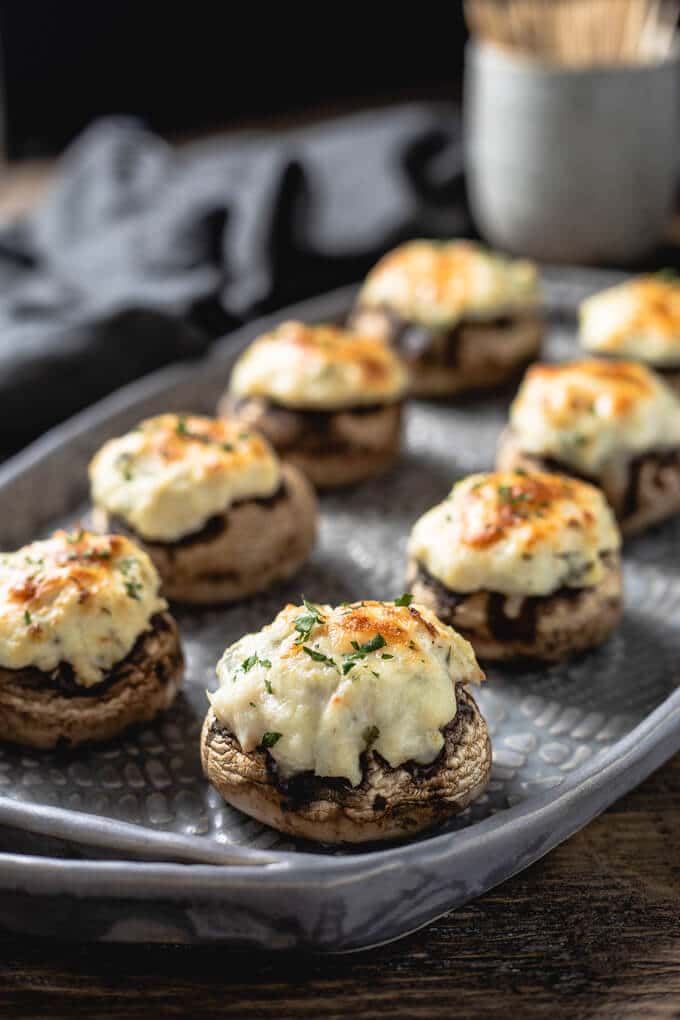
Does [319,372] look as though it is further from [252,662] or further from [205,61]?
[205,61]

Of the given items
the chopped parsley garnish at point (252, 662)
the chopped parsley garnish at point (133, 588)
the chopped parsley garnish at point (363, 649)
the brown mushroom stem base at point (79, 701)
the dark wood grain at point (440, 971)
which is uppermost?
the chopped parsley garnish at point (363, 649)

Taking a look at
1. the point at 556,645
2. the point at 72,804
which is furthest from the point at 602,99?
the point at 72,804

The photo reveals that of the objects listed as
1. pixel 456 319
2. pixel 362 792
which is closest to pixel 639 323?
pixel 456 319

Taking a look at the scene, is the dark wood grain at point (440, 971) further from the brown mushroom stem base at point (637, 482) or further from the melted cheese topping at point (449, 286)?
the melted cheese topping at point (449, 286)

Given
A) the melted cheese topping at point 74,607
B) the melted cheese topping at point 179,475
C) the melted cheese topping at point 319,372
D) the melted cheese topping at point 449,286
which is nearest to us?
the melted cheese topping at point 74,607

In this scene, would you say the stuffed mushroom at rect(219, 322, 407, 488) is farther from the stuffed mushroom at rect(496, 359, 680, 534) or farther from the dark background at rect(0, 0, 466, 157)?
the dark background at rect(0, 0, 466, 157)

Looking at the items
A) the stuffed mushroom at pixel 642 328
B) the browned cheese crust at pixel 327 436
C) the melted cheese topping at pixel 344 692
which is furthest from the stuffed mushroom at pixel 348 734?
the stuffed mushroom at pixel 642 328
